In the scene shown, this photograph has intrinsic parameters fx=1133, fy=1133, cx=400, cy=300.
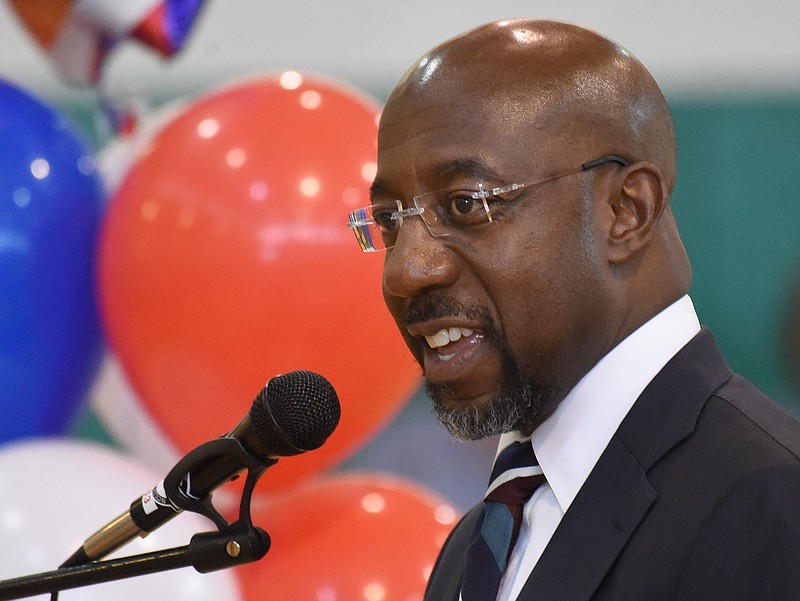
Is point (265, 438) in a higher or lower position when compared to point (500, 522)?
higher

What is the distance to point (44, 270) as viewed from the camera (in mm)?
1805

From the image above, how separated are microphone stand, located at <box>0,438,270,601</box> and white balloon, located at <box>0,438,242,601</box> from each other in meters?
0.56

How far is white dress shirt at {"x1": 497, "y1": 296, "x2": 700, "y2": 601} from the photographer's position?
1.05 metres

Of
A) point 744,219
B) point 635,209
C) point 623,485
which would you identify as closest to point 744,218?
point 744,219

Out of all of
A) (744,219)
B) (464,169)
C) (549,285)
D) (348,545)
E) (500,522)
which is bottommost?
(744,219)

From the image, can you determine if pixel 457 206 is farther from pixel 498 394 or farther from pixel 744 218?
pixel 744 218

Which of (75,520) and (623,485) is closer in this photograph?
(623,485)

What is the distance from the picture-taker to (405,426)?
4820 millimetres

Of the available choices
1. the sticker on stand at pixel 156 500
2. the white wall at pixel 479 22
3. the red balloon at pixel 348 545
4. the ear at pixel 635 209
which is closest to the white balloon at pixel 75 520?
the red balloon at pixel 348 545

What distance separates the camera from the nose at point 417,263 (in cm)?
105

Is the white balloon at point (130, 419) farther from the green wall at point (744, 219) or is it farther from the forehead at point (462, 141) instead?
the green wall at point (744, 219)

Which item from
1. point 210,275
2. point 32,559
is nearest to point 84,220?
point 210,275

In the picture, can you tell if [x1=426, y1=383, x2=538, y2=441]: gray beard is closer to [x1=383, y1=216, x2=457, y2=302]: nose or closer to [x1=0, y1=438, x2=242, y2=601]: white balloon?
[x1=383, y1=216, x2=457, y2=302]: nose

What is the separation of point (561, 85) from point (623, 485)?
375 millimetres
